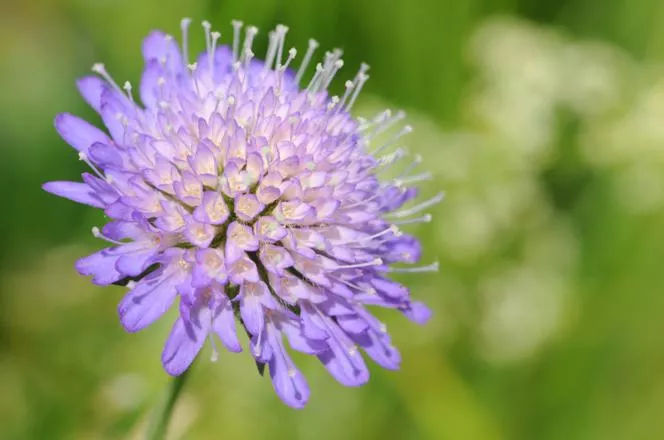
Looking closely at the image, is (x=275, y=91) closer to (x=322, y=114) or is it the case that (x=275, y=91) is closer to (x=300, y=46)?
(x=322, y=114)

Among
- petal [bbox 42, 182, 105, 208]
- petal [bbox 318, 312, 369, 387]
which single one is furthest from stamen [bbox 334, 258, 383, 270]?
petal [bbox 42, 182, 105, 208]

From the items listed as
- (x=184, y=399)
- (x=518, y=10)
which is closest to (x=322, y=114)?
(x=184, y=399)

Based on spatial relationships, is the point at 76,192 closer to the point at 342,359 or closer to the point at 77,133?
the point at 77,133

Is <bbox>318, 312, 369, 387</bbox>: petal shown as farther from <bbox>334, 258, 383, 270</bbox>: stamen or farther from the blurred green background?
the blurred green background

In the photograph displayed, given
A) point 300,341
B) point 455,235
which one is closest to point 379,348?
point 300,341

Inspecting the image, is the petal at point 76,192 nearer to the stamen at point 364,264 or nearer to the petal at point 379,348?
the stamen at point 364,264

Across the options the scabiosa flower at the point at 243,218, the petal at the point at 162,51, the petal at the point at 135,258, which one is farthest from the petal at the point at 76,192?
the petal at the point at 162,51
